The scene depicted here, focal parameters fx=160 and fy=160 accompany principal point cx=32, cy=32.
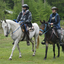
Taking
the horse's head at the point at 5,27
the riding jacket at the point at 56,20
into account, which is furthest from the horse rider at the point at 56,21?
the horse's head at the point at 5,27

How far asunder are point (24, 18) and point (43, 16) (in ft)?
76.3

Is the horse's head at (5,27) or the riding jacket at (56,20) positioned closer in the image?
the horse's head at (5,27)

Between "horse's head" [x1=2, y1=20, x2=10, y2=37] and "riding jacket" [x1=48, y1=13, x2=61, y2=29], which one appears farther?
"riding jacket" [x1=48, y1=13, x2=61, y2=29]

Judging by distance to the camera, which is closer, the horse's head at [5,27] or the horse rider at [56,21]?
the horse's head at [5,27]

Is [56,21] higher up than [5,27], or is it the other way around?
[56,21]

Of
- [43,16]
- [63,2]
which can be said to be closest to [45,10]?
[43,16]

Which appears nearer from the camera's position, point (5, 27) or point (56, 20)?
point (5, 27)

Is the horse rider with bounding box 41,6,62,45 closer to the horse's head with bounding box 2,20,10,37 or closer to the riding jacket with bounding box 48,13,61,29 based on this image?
the riding jacket with bounding box 48,13,61,29

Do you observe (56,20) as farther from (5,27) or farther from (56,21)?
(5,27)

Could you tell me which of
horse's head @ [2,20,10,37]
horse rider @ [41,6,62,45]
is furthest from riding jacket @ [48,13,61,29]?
horse's head @ [2,20,10,37]

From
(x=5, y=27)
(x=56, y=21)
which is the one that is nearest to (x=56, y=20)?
(x=56, y=21)

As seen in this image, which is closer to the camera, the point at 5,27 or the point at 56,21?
the point at 5,27

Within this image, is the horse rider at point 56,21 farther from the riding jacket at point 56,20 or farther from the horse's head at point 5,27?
the horse's head at point 5,27

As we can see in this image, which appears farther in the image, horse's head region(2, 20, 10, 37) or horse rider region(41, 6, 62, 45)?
horse rider region(41, 6, 62, 45)
